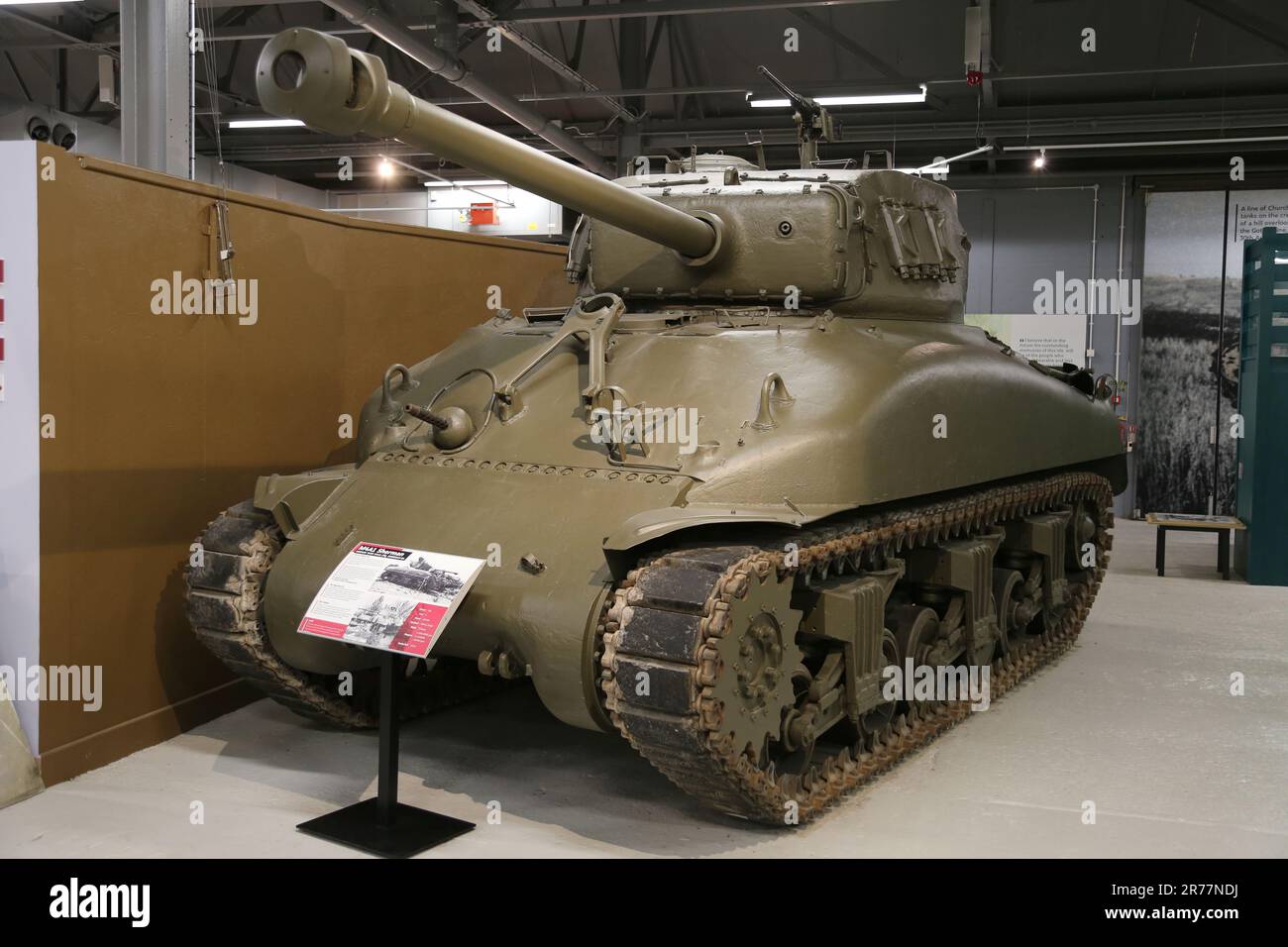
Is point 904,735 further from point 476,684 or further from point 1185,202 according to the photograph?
point 1185,202

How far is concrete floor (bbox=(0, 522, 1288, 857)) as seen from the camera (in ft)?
16.9

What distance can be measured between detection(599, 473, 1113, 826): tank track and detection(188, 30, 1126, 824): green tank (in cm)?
1

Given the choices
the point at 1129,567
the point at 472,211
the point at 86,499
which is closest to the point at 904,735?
the point at 86,499

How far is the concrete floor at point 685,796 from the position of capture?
5.15 metres

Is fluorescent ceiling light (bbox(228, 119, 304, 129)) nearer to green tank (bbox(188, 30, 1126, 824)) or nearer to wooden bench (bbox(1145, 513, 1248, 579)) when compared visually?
green tank (bbox(188, 30, 1126, 824))

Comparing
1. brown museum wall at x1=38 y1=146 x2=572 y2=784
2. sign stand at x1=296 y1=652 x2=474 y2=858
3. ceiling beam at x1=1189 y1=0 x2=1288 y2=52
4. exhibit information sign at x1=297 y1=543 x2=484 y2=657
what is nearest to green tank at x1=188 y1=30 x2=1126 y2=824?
exhibit information sign at x1=297 y1=543 x2=484 y2=657

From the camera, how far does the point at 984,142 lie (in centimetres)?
1584

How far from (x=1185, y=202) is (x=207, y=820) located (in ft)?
46.9

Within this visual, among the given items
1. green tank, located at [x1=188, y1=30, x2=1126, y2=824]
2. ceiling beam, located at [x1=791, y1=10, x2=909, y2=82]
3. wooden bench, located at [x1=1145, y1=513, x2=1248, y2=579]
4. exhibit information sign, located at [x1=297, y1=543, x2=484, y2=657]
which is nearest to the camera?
A: green tank, located at [x1=188, y1=30, x2=1126, y2=824]

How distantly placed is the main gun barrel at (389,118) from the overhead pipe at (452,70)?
627cm

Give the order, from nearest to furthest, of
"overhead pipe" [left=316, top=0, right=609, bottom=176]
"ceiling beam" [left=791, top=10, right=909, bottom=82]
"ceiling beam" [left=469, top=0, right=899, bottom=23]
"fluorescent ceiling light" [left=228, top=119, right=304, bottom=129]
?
"overhead pipe" [left=316, top=0, right=609, bottom=176] < "ceiling beam" [left=469, top=0, right=899, bottom=23] < "ceiling beam" [left=791, top=10, right=909, bottom=82] < "fluorescent ceiling light" [left=228, top=119, right=304, bottom=129]

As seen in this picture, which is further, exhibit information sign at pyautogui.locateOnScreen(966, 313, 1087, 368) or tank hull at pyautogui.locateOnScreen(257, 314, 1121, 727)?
exhibit information sign at pyautogui.locateOnScreen(966, 313, 1087, 368)

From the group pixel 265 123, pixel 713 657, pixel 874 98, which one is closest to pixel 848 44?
pixel 874 98

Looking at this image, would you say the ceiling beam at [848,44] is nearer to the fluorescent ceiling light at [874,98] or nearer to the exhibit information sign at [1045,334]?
the fluorescent ceiling light at [874,98]
